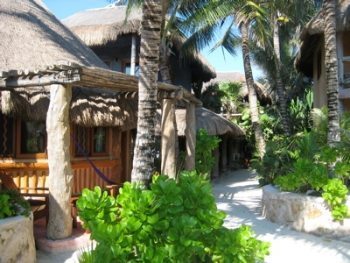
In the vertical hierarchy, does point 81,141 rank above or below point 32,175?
above

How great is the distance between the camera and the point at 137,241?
3596 mm

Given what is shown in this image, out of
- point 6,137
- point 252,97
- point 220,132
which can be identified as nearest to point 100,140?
point 6,137

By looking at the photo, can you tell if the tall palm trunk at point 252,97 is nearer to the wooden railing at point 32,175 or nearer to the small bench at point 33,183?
the small bench at point 33,183

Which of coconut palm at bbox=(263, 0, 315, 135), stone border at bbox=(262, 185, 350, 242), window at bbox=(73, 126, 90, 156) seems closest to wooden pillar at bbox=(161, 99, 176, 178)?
window at bbox=(73, 126, 90, 156)

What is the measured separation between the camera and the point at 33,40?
8.82 m

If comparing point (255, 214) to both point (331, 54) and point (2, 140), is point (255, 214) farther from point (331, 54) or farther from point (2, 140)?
point (2, 140)

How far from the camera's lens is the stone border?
667cm

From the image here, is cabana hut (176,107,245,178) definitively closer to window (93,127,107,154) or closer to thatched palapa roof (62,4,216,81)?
window (93,127,107,154)

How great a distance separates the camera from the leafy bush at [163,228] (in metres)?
3.52

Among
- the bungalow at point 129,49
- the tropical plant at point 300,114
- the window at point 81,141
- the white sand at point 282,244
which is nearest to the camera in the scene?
the white sand at point 282,244

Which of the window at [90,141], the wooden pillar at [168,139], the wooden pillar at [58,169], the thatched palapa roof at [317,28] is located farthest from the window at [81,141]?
the thatched palapa roof at [317,28]

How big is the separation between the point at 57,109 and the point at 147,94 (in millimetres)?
1918

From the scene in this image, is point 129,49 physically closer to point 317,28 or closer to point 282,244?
point 317,28

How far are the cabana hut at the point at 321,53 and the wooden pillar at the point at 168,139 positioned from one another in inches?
155
